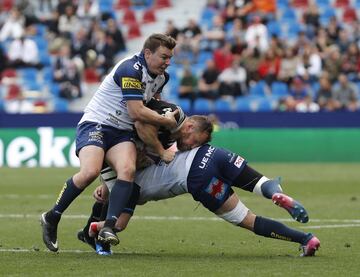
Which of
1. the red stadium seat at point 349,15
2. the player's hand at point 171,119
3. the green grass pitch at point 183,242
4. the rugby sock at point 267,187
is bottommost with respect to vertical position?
the red stadium seat at point 349,15

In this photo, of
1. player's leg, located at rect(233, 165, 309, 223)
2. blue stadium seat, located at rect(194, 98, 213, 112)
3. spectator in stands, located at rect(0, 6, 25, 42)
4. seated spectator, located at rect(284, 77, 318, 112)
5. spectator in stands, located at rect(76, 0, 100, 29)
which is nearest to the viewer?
player's leg, located at rect(233, 165, 309, 223)

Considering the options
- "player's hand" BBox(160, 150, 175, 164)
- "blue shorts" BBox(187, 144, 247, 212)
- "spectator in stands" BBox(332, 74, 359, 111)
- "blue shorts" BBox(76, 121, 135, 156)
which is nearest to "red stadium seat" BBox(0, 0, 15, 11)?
"spectator in stands" BBox(332, 74, 359, 111)

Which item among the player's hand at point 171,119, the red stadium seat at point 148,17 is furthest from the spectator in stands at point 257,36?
the player's hand at point 171,119

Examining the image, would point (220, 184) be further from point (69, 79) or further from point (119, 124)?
point (69, 79)

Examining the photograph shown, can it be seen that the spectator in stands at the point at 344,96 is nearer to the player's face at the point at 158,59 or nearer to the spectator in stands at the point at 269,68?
the spectator in stands at the point at 269,68

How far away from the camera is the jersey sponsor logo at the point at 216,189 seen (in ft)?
32.7

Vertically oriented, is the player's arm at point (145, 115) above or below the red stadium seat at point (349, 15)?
above

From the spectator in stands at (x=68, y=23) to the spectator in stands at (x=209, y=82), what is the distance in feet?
16.8

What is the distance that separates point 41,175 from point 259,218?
523 inches

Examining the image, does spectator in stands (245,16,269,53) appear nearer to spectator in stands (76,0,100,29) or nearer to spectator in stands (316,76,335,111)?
spectator in stands (316,76,335,111)

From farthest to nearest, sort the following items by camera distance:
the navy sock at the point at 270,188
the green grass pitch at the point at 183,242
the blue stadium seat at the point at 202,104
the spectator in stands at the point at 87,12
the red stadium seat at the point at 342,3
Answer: the spectator in stands at the point at 87,12 → the red stadium seat at the point at 342,3 → the blue stadium seat at the point at 202,104 → the navy sock at the point at 270,188 → the green grass pitch at the point at 183,242

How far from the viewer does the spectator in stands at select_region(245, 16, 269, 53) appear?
30266 mm

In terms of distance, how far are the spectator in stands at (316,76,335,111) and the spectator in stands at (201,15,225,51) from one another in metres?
3.95

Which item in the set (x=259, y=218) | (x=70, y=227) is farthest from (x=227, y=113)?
(x=259, y=218)
